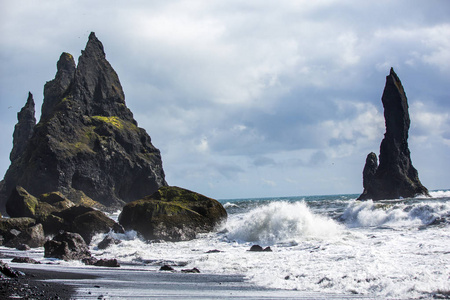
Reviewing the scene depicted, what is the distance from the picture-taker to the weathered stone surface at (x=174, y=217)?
78.6ft

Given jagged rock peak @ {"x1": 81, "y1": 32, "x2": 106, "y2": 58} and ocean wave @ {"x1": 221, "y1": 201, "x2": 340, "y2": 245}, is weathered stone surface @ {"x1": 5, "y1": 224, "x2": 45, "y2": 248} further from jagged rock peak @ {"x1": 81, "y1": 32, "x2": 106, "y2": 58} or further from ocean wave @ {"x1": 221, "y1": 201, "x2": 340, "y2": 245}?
jagged rock peak @ {"x1": 81, "y1": 32, "x2": 106, "y2": 58}

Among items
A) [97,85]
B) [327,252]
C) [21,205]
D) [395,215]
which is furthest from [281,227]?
[97,85]

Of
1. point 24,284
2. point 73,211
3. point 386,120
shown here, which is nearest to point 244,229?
point 73,211

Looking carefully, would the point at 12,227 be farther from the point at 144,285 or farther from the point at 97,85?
the point at 97,85

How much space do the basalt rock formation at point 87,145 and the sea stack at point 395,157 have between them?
51.5 meters

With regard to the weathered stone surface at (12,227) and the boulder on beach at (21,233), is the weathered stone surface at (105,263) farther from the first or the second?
the weathered stone surface at (12,227)

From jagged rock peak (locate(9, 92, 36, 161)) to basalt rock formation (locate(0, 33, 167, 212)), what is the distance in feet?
0.85

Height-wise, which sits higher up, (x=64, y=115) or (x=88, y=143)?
(x=64, y=115)

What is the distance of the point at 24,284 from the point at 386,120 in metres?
89.2

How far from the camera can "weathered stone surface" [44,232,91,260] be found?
16.9 meters

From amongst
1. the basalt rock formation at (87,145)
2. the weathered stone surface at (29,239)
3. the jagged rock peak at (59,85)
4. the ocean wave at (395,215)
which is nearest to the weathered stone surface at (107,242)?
the weathered stone surface at (29,239)

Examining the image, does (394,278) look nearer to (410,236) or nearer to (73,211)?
(410,236)

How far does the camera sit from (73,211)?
26.7 meters

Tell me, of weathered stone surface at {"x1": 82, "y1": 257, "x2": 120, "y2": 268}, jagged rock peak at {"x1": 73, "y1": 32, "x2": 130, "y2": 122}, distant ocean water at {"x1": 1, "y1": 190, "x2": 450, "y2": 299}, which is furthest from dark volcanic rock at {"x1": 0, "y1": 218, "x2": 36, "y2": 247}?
jagged rock peak at {"x1": 73, "y1": 32, "x2": 130, "y2": 122}
